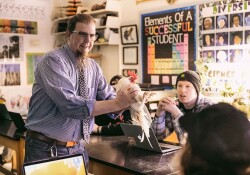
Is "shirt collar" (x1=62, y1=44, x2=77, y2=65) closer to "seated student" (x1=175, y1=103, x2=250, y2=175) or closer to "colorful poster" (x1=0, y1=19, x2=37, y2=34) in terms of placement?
"seated student" (x1=175, y1=103, x2=250, y2=175)

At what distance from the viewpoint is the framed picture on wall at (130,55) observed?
4282 mm

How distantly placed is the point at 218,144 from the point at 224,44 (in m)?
2.79

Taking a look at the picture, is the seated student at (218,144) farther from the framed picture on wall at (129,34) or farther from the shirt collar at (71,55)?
the framed picture on wall at (129,34)

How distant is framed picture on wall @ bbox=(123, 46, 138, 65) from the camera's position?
14.0 ft

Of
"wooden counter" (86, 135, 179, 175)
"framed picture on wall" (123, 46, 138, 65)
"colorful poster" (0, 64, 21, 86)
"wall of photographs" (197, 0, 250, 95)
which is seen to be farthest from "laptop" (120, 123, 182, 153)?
"colorful poster" (0, 64, 21, 86)

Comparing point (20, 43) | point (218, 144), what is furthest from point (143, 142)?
point (20, 43)

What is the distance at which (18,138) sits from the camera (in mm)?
2914

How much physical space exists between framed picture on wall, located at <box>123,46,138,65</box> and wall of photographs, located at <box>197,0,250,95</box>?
3.13 feet

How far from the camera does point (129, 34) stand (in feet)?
14.2

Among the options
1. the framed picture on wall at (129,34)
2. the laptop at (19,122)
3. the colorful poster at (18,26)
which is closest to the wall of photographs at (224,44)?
the framed picture on wall at (129,34)

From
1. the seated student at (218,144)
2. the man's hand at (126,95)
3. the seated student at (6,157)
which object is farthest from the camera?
the seated student at (6,157)

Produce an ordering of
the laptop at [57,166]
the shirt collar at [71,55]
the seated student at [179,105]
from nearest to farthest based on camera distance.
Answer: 1. the laptop at [57,166]
2. the shirt collar at [71,55]
3. the seated student at [179,105]

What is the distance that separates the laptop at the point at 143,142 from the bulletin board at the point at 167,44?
154 cm

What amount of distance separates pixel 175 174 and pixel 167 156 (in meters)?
0.35
